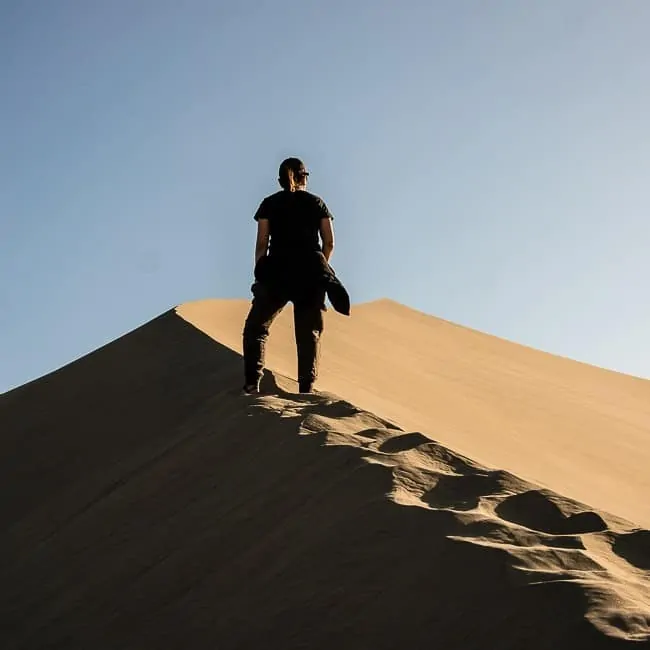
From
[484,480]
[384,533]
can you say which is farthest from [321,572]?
[484,480]

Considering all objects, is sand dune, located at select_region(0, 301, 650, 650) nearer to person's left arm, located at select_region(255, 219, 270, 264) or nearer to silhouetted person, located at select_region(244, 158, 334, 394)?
silhouetted person, located at select_region(244, 158, 334, 394)

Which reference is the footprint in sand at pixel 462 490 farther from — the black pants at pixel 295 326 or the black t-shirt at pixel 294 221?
the black t-shirt at pixel 294 221

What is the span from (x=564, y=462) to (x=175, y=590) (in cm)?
448

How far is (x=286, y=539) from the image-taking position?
2.51 m

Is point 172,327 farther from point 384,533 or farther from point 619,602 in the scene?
point 619,602

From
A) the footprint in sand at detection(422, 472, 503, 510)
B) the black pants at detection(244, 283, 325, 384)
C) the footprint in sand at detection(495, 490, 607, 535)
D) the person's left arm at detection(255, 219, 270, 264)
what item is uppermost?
the person's left arm at detection(255, 219, 270, 264)

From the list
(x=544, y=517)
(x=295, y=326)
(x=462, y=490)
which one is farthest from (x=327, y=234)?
(x=544, y=517)

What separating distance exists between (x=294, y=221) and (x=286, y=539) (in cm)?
249

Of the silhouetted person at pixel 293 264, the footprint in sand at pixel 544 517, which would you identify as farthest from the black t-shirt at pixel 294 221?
the footprint in sand at pixel 544 517

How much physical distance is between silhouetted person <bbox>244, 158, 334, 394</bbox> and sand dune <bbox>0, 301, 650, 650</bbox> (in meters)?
0.27

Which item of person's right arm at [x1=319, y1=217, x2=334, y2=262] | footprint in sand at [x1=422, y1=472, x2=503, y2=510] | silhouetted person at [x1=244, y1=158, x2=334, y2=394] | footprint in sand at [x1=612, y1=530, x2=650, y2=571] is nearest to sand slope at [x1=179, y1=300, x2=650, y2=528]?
silhouetted person at [x1=244, y1=158, x2=334, y2=394]

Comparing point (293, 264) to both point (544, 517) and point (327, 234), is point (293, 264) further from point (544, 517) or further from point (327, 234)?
point (544, 517)

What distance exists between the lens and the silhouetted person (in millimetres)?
4660

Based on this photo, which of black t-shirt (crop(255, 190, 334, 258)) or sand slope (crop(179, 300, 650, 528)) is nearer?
black t-shirt (crop(255, 190, 334, 258))
